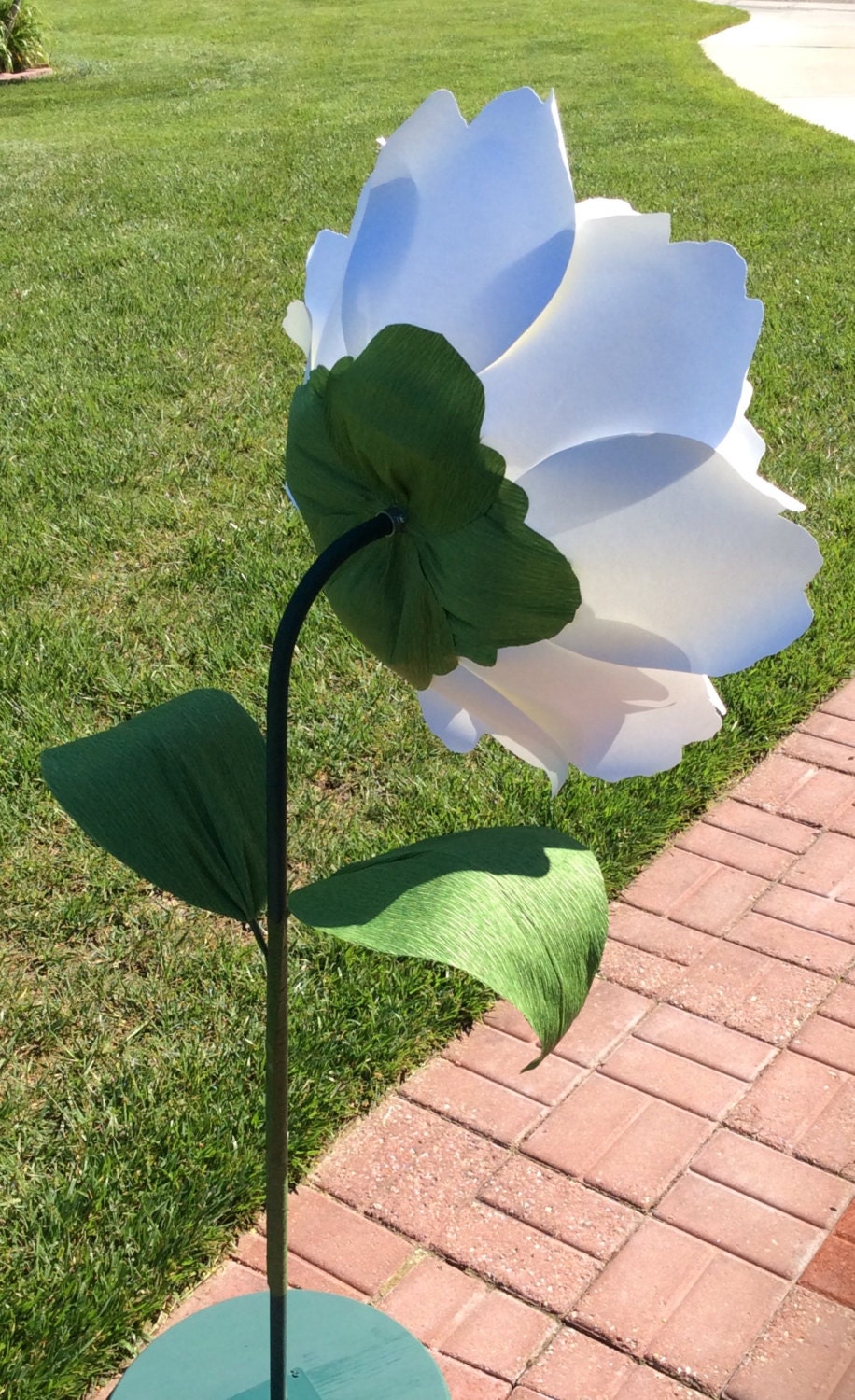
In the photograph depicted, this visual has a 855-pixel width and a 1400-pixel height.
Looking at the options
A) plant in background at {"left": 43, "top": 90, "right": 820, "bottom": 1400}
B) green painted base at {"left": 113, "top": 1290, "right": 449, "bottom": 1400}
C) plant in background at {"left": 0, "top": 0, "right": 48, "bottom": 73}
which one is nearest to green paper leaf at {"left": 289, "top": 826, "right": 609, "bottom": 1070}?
plant in background at {"left": 43, "top": 90, "right": 820, "bottom": 1400}

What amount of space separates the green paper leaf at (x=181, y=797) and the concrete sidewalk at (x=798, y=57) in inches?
399

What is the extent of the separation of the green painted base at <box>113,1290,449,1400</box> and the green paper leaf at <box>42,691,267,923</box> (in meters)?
0.74

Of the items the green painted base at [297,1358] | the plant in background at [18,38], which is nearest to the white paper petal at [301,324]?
the green painted base at [297,1358]

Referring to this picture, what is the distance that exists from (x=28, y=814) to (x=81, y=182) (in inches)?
249

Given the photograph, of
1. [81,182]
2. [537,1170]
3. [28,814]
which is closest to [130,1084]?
[537,1170]

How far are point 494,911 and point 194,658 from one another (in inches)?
106

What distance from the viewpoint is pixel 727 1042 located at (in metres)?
2.36

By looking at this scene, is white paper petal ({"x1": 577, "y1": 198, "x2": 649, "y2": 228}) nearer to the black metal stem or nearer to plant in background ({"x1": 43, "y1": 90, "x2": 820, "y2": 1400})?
plant in background ({"x1": 43, "y1": 90, "x2": 820, "y2": 1400})

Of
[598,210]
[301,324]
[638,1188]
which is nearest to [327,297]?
[301,324]

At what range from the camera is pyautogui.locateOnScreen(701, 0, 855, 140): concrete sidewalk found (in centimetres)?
1109

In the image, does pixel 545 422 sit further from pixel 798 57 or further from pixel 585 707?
pixel 798 57

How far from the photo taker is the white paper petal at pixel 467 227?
701mm

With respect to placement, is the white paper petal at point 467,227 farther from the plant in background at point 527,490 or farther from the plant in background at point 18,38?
the plant in background at point 18,38

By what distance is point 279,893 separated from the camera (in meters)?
0.93
